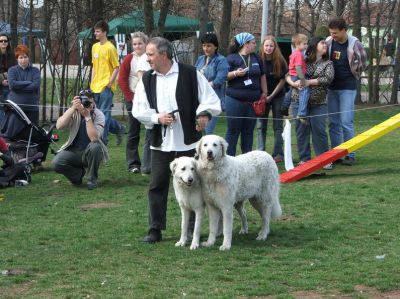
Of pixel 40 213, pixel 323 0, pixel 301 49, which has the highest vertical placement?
pixel 323 0

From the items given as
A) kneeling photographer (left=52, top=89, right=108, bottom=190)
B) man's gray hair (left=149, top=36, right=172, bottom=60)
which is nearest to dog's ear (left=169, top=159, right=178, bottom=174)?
man's gray hair (left=149, top=36, right=172, bottom=60)

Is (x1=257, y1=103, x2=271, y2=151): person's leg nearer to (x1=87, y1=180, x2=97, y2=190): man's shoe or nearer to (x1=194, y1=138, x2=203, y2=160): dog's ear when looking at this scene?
(x1=87, y1=180, x2=97, y2=190): man's shoe

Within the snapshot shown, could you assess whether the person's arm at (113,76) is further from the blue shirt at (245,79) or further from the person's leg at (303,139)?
the person's leg at (303,139)

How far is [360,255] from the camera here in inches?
275

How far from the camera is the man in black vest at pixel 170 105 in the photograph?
742 cm

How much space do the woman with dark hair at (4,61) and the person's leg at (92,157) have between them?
13.2 feet

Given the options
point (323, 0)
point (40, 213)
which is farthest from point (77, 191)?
point (323, 0)

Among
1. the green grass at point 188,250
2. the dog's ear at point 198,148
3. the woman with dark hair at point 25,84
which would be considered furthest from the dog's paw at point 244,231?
the woman with dark hair at point 25,84

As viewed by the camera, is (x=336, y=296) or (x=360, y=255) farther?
(x=360, y=255)

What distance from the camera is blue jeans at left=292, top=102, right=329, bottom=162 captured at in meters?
12.1

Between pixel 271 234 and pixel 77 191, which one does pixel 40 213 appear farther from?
pixel 271 234

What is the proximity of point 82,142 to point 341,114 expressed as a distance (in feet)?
13.2

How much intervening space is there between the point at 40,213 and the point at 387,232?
3.95m

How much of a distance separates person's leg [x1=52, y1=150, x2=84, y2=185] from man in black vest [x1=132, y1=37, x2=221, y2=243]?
3501mm
